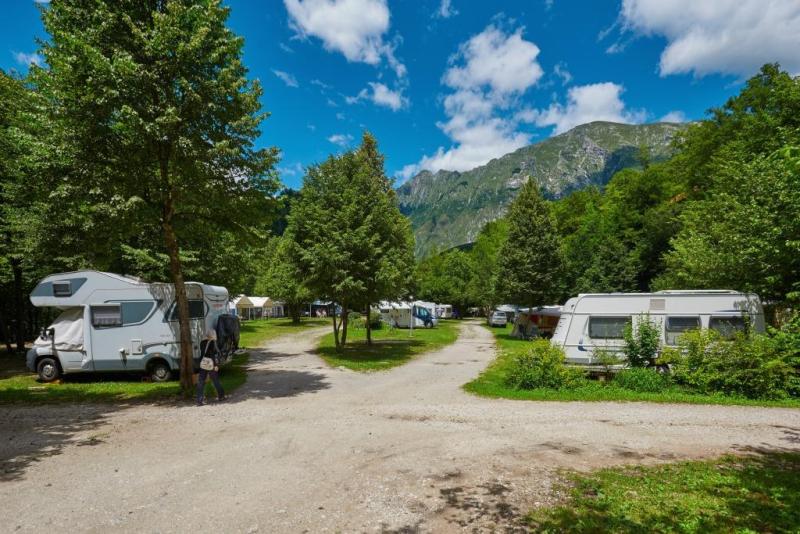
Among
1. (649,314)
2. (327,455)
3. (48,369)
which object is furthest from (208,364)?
(649,314)

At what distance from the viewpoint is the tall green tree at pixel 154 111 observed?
9.17 m

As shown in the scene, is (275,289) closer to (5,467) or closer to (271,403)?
(271,403)

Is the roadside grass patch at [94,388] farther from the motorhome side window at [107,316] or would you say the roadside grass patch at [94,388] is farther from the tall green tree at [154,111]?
the motorhome side window at [107,316]

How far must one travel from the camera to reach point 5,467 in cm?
609

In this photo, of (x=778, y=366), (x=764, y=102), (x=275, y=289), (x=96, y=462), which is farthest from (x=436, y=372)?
(x=275, y=289)

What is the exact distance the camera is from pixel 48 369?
44.2 ft

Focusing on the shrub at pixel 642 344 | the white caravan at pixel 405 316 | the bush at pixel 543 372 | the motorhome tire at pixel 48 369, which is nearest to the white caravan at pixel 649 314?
the shrub at pixel 642 344

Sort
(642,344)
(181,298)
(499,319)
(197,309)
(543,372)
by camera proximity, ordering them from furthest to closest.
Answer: (499,319) → (197,309) → (642,344) → (543,372) → (181,298)

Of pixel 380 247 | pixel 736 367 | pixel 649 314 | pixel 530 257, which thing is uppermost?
pixel 530 257

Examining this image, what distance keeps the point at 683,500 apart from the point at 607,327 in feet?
30.7

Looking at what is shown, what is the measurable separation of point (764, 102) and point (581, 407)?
105 ft

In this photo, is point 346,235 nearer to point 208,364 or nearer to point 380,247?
point 380,247

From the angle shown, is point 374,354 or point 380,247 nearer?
point 380,247

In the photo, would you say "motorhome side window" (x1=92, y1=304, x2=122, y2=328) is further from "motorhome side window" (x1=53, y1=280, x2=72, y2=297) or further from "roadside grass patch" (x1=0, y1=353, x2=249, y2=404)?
"roadside grass patch" (x1=0, y1=353, x2=249, y2=404)
